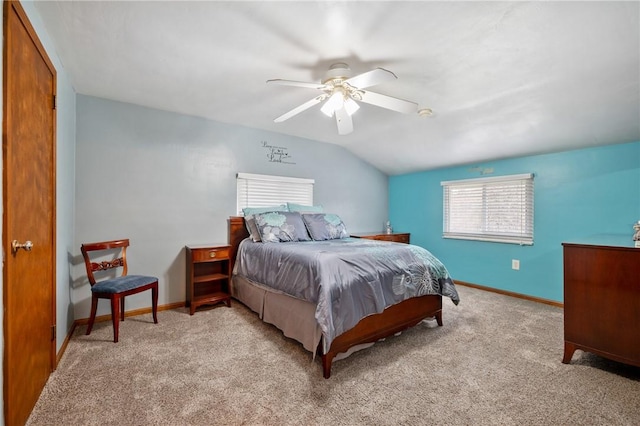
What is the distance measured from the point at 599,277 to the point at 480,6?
1.94 metres

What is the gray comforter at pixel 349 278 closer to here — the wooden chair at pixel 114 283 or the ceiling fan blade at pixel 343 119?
the wooden chair at pixel 114 283

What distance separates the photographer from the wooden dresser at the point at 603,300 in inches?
71.7

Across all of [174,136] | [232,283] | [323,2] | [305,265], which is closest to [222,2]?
[323,2]

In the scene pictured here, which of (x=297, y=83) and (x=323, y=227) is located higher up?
(x=297, y=83)

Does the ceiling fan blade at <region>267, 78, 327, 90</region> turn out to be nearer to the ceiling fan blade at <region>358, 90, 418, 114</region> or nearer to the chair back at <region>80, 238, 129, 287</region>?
the ceiling fan blade at <region>358, 90, 418, 114</region>

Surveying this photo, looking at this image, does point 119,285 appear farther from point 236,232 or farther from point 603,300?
point 603,300

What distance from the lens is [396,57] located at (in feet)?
6.93

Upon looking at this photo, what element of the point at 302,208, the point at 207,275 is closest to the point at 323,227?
the point at 302,208

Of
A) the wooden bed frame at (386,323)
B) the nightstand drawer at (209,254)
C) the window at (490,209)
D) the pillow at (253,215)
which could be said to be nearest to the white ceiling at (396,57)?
the window at (490,209)

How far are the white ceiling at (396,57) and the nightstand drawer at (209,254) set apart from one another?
5.24ft

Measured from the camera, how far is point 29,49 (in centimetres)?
153

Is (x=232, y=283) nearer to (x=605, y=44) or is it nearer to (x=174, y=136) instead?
(x=174, y=136)

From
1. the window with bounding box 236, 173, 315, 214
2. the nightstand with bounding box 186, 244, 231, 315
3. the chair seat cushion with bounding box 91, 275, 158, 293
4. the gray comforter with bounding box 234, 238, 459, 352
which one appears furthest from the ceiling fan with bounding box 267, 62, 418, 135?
the chair seat cushion with bounding box 91, 275, 158, 293

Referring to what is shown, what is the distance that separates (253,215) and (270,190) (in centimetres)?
65
